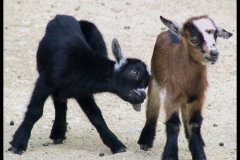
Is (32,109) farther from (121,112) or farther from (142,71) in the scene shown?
(121,112)

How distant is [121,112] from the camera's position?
10.2 meters

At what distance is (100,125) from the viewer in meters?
8.64

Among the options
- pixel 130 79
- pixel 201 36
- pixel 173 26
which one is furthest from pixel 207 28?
pixel 130 79

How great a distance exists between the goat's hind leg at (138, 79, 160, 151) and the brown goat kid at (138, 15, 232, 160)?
180 mm

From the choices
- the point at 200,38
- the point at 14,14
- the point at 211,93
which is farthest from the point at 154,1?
the point at 200,38

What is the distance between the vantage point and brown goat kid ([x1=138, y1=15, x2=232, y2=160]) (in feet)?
24.7

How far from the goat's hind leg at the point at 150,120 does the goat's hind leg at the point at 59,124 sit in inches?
40.0

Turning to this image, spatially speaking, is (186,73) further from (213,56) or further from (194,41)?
(213,56)

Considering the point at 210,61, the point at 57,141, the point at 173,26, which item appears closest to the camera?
the point at 210,61

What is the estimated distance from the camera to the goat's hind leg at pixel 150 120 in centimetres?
855

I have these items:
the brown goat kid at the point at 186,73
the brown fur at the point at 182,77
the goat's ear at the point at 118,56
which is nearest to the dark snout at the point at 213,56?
the brown goat kid at the point at 186,73

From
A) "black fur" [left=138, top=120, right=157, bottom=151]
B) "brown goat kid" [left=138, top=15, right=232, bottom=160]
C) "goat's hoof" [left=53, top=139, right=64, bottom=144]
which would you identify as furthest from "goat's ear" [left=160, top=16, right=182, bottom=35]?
"goat's hoof" [left=53, top=139, right=64, bottom=144]

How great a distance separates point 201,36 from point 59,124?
8.05 feet

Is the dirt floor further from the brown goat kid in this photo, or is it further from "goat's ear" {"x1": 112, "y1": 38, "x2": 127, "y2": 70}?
"goat's ear" {"x1": 112, "y1": 38, "x2": 127, "y2": 70}
